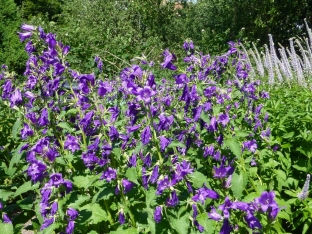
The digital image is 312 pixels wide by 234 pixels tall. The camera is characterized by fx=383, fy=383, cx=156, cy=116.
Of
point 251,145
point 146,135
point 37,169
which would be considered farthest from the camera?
point 251,145

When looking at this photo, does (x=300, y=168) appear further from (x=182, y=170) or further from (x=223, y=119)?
(x=182, y=170)

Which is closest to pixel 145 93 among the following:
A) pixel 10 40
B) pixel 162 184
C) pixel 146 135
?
pixel 146 135

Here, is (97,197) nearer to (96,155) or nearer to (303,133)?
(96,155)

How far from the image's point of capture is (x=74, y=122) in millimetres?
2746

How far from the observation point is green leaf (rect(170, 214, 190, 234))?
1877mm

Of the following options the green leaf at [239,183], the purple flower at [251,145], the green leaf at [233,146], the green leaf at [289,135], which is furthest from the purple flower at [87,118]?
the green leaf at [289,135]

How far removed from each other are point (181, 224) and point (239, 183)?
1.92 ft

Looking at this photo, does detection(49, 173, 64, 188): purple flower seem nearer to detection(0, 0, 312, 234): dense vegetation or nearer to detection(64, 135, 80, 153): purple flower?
detection(0, 0, 312, 234): dense vegetation

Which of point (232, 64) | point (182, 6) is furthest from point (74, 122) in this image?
point (182, 6)

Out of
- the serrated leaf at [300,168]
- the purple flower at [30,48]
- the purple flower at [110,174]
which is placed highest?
the purple flower at [30,48]

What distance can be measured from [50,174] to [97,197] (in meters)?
0.31

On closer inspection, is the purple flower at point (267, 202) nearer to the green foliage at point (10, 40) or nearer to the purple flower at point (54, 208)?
the purple flower at point (54, 208)

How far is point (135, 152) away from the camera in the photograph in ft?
6.25

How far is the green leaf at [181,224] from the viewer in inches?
73.9
